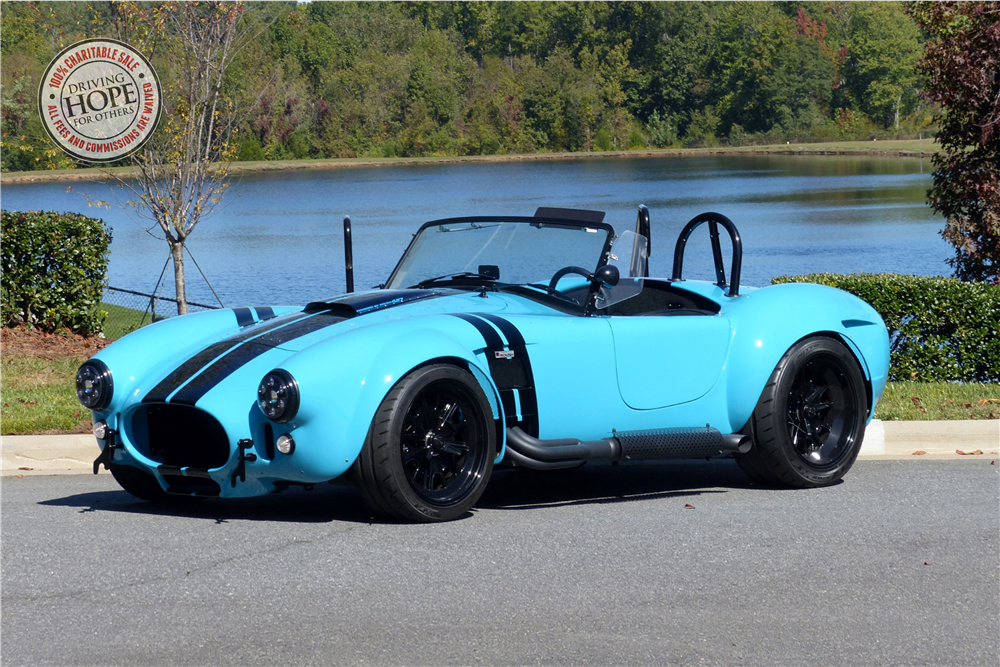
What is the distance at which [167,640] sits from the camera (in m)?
4.00

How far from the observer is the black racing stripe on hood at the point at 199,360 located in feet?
18.2

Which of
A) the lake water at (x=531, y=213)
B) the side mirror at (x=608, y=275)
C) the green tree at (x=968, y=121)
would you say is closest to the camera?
the side mirror at (x=608, y=275)

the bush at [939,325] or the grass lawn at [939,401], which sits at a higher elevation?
the bush at [939,325]

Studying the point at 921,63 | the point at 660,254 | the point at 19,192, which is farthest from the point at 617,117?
the point at 921,63

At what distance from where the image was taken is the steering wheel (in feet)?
21.3

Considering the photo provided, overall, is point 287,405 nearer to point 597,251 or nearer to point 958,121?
point 597,251

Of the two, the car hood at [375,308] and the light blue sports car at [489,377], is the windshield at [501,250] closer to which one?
the light blue sports car at [489,377]

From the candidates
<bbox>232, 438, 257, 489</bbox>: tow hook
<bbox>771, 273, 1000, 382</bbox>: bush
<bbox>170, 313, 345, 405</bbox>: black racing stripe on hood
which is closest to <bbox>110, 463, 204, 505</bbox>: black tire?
<bbox>170, 313, 345, 405</bbox>: black racing stripe on hood

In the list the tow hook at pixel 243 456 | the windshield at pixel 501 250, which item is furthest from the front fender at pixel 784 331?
Result: the tow hook at pixel 243 456

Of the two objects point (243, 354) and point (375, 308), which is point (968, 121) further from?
point (243, 354)

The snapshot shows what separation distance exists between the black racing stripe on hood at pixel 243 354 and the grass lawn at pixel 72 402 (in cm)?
272

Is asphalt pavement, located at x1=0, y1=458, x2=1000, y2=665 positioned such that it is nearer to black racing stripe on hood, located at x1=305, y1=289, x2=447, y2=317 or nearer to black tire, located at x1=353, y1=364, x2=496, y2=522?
black tire, located at x1=353, y1=364, x2=496, y2=522

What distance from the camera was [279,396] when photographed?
16.9ft
